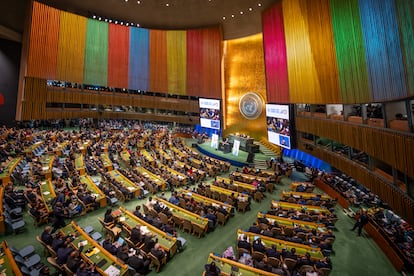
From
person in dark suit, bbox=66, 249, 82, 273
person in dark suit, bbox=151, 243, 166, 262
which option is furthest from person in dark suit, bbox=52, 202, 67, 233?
person in dark suit, bbox=151, 243, 166, 262

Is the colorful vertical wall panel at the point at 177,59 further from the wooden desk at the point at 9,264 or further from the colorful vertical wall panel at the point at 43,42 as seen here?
the wooden desk at the point at 9,264

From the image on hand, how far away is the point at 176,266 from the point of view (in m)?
6.88

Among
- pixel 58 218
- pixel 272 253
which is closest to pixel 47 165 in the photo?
pixel 58 218

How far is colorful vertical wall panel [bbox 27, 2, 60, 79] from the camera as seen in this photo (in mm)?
21062

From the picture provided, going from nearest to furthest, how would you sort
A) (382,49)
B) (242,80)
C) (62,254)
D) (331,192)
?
(62,254)
(382,49)
(331,192)
(242,80)

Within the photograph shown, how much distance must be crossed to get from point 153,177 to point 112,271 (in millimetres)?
8046

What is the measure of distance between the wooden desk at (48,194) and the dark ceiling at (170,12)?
19507mm

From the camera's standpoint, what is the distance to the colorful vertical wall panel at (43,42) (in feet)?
69.1

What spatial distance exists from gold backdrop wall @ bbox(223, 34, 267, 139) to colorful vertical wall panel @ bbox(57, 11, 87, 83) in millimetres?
16703

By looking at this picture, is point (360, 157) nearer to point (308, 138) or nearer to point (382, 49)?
point (308, 138)

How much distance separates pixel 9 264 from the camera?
5.55 meters

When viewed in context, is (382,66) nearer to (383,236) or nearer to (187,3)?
(383,236)

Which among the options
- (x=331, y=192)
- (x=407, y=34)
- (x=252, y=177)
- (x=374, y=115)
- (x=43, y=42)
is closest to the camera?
(x=407, y=34)

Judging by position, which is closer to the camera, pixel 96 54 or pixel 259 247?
pixel 259 247
